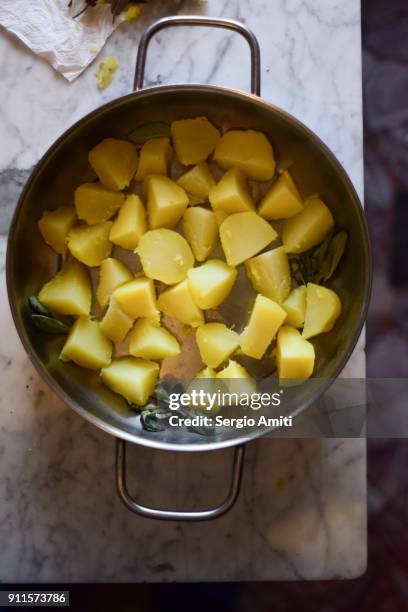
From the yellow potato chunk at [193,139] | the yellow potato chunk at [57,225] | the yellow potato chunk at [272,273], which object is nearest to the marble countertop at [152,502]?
the yellow potato chunk at [57,225]

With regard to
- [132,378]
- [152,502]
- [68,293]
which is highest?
[68,293]

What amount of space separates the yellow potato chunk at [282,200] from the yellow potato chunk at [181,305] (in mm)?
190

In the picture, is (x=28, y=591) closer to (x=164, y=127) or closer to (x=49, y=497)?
(x=49, y=497)

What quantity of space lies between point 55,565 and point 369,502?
2.00 ft

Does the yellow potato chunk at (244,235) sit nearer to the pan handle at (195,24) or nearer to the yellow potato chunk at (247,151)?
the yellow potato chunk at (247,151)

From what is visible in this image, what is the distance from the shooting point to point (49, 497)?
3.63ft

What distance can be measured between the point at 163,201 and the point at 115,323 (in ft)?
0.73

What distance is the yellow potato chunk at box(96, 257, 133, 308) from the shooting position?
1.08 m

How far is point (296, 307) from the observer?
1070mm

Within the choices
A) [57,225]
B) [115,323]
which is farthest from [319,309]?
[57,225]

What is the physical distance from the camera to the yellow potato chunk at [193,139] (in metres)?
1.08

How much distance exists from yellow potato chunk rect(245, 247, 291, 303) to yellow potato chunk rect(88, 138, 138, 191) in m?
0.26

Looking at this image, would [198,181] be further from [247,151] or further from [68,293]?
[68,293]

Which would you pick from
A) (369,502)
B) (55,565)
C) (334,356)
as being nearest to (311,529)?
(369,502)
